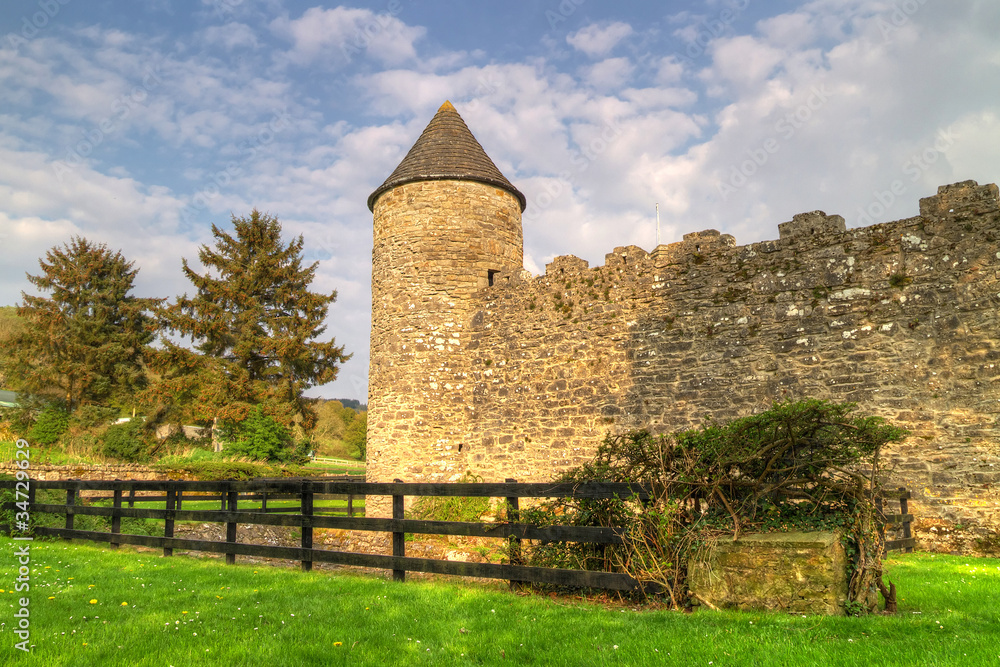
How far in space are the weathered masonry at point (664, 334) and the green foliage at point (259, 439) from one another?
45.3 ft

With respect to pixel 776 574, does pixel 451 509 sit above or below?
below

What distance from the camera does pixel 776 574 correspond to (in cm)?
430

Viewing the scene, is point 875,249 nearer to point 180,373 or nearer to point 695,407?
point 695,407

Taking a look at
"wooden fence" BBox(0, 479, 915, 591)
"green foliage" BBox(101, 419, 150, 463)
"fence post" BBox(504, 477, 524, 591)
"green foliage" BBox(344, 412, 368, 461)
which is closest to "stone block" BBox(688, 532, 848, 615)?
"wooden fence" BBox(0, 479, 915, 591)

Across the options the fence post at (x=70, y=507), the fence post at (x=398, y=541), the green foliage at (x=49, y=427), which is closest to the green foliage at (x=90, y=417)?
the green foliage at (x=49, y=427)

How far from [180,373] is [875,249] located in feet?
95.5

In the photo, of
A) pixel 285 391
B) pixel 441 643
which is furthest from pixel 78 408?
pixel 441 643

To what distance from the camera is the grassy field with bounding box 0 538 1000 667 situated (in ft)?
11.3

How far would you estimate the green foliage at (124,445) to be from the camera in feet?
86.6

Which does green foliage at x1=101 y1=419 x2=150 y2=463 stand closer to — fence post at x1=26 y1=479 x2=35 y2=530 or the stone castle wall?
the stone castle wall

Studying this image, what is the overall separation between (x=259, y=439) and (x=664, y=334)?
20007mm

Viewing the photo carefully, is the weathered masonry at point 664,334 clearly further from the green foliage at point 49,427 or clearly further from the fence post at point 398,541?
the green foliage at point 49,427

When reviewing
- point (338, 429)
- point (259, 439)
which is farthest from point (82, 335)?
point (338, 429)

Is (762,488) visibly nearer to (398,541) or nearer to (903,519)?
(903,519)
